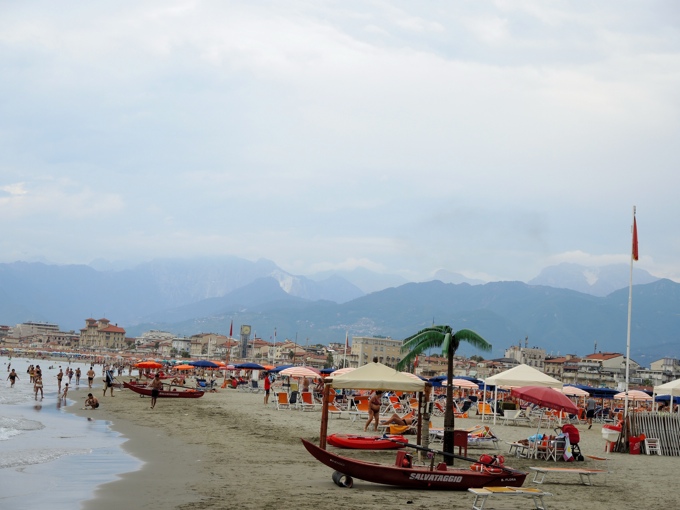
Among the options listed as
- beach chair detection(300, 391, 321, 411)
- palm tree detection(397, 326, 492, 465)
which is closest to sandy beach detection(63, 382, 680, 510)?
palm tree detection(397, 326, 492, 465)

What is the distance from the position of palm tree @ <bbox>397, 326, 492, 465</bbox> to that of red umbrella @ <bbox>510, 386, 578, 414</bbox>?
6.37ft

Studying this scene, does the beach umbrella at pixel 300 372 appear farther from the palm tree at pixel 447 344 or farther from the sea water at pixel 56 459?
the palm tree at pixel 447 344

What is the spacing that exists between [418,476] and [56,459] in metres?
7.63

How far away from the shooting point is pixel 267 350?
19525 centimetres

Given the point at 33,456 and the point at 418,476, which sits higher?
the point at 418,476

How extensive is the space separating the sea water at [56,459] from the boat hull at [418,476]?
3.69m

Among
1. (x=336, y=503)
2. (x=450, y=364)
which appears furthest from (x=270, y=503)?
(x=450, y=364)

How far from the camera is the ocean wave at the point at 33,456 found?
1504 cm

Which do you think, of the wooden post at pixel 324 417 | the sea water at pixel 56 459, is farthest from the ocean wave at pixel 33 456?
the wooden post at pixel 324 417

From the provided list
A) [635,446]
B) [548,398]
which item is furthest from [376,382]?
[635,446]

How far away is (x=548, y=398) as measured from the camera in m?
17.1

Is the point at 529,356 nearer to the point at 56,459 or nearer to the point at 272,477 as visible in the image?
the point at 56,459

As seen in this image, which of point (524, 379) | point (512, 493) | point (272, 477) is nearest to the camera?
point (512, 493)

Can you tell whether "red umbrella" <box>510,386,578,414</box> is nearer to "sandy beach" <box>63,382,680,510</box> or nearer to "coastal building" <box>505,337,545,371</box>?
"sandy beach" <box>63,382,680,510</box>
